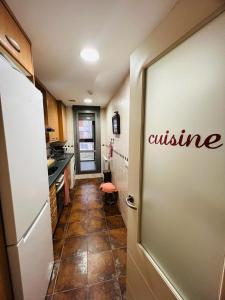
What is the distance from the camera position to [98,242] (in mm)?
1842

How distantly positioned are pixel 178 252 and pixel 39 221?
3.19 ft

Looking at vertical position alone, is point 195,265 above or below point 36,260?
above

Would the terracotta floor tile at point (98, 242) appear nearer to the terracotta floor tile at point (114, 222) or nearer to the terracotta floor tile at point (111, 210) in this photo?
the terracotta floor tile at point (114, 222)

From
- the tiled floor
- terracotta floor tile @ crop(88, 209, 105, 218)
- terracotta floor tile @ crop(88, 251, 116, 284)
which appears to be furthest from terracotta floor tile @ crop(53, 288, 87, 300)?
terracotta floor tile @ crop(88, 209, 105, 218)

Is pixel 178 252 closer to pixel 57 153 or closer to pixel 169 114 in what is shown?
pixel 169 114

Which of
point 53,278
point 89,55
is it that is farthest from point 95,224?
point 89,55

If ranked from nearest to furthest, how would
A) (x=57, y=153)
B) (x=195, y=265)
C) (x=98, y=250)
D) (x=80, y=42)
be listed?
1. (x=195, y=265)
2. (x=80, y=42)
3. (x=98, y=250)
4. (x=57, y=153)

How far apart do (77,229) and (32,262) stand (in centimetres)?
121

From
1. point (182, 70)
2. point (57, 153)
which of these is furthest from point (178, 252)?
point (57, 153)

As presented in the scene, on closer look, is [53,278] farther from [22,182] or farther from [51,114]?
[51,114]

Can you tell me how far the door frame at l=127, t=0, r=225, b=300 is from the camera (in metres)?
0.51

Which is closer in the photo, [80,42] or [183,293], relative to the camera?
[183,293]

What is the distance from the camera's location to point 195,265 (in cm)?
56

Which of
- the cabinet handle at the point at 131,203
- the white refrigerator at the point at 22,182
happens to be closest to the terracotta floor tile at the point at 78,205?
the white refrigerator at the point at 22,182
